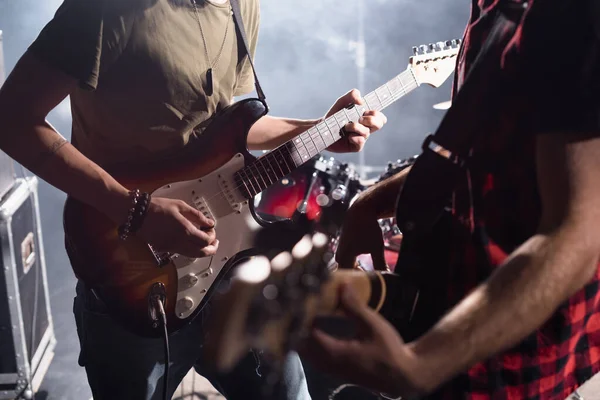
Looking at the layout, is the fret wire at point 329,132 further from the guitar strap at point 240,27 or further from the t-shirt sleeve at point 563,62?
the t-shirt sleeve at point 563,62

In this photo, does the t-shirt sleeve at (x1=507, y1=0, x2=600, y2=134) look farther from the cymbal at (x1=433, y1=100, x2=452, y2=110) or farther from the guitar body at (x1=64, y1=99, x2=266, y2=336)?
the guitar body at (x1=64, y1=99, x2=266, y2=336)

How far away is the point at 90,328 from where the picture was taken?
0.94 metres

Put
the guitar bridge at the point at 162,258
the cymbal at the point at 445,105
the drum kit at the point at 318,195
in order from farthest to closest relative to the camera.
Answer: the drum kit at the point at 318,195 < the guitar bridge at the point at 162,258 < the cymbal at the point at 445,105

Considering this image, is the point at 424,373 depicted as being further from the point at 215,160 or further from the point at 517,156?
the point at 215,160

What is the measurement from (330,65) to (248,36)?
180cm

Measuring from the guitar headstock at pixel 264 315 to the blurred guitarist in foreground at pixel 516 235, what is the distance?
3.3 inches

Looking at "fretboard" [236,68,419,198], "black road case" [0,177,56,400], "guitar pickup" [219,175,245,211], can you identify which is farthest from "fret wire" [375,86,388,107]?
"black road case" [0,177,56,400]

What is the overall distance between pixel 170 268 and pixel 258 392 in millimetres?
307

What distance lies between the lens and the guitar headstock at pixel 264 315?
47 cm

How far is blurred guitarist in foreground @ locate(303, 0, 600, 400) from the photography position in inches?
14.9

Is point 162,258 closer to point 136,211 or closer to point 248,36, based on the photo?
point 136,211

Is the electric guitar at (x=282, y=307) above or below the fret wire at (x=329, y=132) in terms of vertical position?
above

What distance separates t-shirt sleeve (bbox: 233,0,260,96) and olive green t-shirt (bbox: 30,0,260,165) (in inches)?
2.5

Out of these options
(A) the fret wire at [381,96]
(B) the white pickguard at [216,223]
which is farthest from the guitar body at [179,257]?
(A) the fret wire at [381,96]
